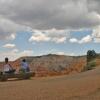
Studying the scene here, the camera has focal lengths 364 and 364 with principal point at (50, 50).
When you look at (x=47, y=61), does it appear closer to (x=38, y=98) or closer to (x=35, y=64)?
(x=35, y=64)

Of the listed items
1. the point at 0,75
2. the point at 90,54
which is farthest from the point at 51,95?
the point at 90,54

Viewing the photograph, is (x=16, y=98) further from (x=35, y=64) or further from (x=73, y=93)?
(x=35, y=64)

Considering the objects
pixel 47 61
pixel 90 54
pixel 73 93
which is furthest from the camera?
pixel 47 61

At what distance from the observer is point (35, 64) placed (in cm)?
5053

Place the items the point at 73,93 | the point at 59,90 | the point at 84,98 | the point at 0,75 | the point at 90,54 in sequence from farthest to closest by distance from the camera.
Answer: the point at 90,54 → the point at 0,75 → the point at 59,90 → the point at 73,93 → the point at 84,98

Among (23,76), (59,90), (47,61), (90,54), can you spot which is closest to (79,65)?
(47,61)

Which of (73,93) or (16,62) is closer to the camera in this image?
(73,93)

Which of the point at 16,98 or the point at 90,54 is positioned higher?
Answer: the point at 90,54

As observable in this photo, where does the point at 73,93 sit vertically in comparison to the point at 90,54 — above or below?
below

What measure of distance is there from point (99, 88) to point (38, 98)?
303 cm

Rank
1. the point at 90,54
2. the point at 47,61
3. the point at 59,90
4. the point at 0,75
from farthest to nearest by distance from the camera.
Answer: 1. the point at 47,61
2. the point at 90,54
3. the point at 0,75
4. the point at 59,90

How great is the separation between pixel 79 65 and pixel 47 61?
5.53 metres

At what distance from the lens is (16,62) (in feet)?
175

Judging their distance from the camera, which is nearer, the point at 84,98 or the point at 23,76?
the point at 84,98
